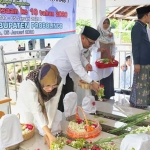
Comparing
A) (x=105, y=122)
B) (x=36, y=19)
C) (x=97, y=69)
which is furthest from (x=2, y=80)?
(x=105, y=122)

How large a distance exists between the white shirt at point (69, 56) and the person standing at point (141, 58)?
766 millimetres

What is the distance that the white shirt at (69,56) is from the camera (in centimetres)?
199

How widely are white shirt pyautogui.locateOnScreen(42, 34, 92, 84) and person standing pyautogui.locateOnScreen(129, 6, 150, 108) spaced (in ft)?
2.51

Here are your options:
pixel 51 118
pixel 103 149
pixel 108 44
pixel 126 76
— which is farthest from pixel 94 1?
pixel 103 149

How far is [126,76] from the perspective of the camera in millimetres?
3988

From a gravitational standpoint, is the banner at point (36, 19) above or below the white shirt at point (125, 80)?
above

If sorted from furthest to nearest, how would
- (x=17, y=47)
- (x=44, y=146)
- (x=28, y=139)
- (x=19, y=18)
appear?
(x=17, y=47)
(x=19, y=18)
(x=28, y=139)
(x=44, y=146)

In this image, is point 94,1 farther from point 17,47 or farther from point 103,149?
point 103,149

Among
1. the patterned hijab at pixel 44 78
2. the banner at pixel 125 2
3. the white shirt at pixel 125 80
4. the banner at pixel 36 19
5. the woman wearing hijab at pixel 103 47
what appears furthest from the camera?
the white shirt at pixel 125 80

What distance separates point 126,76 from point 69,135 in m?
2.64

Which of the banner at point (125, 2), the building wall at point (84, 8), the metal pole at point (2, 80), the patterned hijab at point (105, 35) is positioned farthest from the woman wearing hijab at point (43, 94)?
the building wall at point (84, 8)

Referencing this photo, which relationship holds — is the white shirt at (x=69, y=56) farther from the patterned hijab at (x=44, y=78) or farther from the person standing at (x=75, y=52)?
the patterned hijab at (x=44, y=78)

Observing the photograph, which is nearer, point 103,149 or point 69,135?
point 103,149

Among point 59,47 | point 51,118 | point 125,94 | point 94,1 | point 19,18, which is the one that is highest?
point 94,1
